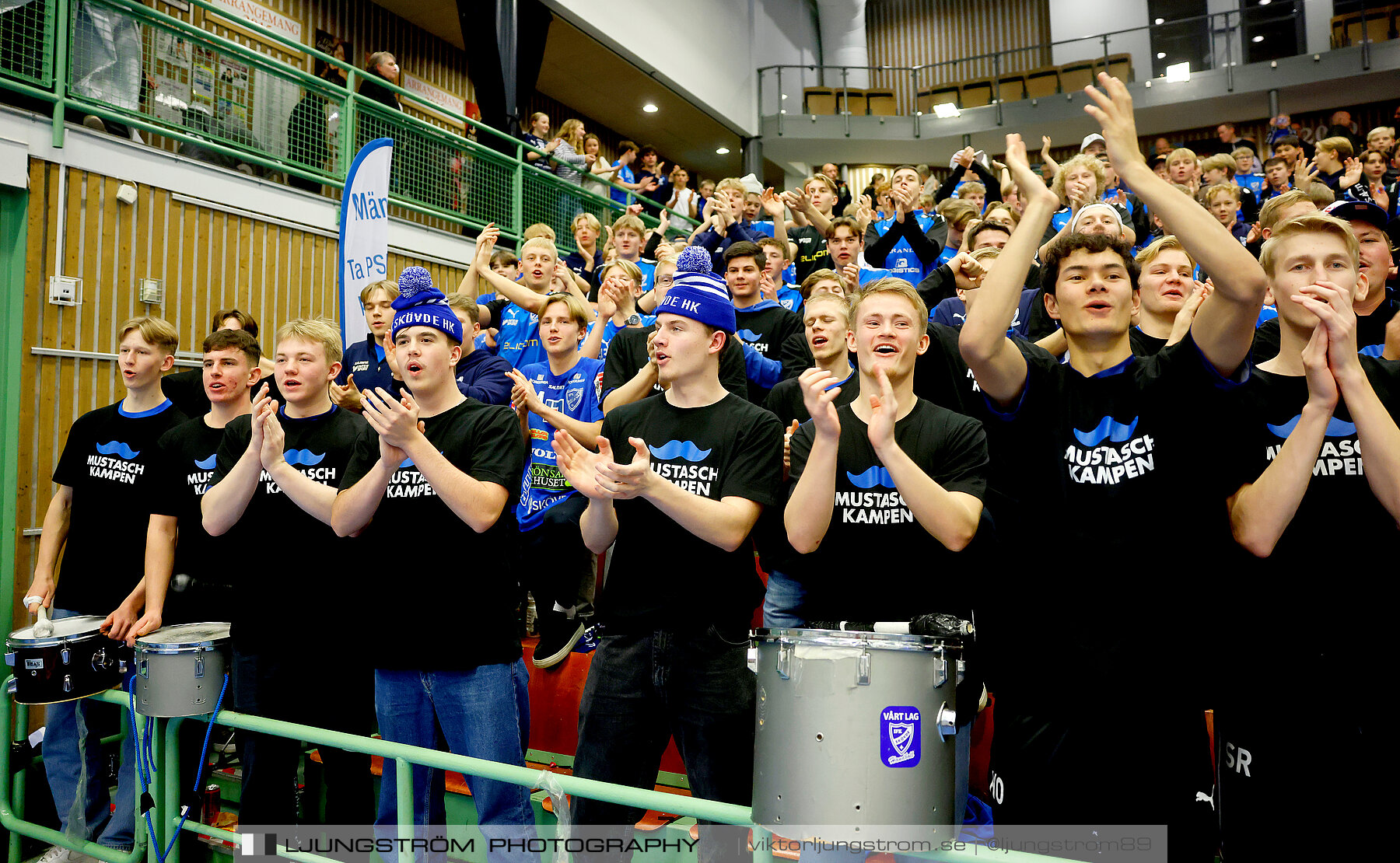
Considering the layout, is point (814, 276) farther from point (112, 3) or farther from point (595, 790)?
point (112, 3)

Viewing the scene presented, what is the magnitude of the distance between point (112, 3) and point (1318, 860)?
835 cm

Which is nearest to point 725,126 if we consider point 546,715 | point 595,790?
point 546,715

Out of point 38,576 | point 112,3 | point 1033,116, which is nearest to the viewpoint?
point 38,576

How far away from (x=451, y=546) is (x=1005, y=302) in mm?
1987

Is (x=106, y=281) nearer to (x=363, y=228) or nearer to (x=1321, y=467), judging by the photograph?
(x=363, y=228)

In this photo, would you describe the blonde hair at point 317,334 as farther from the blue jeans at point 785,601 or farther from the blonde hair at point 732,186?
the blonde hair at point 732,186

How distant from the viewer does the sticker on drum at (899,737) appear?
6.25ft

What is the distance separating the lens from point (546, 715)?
4.47 metres

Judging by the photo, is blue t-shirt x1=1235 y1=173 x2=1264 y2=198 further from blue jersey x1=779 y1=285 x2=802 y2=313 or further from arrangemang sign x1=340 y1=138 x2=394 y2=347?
arrangemang sign x1=340 y1=138 x2=394 y2=347

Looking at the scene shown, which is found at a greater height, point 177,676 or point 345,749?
point 177,676

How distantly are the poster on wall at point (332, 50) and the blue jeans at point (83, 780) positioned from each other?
7.05 m

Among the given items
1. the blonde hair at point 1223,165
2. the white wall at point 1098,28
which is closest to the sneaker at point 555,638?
the blonde hair at point 1223,165

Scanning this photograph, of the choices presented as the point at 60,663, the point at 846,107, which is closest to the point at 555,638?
the point at 60,663

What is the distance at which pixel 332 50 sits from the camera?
10812 mm
